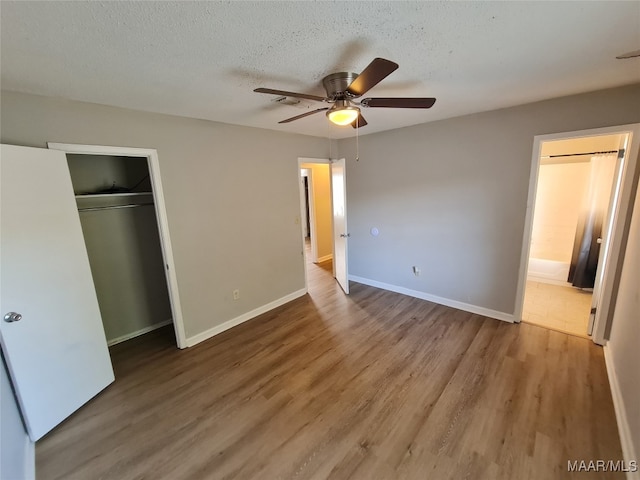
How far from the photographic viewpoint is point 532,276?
172 inches

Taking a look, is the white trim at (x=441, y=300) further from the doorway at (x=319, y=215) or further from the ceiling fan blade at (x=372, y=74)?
the ceiling fan blade at (x=372, y=74)

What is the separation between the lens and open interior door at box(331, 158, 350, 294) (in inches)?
148

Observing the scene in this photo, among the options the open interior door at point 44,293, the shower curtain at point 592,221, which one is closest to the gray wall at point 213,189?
the open interior door at point 44,293

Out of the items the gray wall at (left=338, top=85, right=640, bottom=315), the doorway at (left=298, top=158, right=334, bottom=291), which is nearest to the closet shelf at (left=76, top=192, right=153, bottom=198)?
the gray wall at (left=338, top=85, right=640, bottom=315)

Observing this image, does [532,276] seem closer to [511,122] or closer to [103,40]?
[511,122]

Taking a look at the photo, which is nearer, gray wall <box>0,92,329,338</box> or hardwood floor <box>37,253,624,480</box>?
hardwood floor <box>37,253,624,480</box>

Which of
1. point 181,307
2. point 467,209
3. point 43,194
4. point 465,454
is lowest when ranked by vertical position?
point 465,454

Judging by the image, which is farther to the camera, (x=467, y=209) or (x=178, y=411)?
(x=467, y=209)

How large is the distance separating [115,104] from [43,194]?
0.89 m

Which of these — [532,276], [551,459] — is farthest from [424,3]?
[532,276]

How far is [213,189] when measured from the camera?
115 inches

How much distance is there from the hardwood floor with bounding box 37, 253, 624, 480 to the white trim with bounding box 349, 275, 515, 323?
0.14 meters

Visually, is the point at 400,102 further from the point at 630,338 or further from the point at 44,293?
the point at 44,293

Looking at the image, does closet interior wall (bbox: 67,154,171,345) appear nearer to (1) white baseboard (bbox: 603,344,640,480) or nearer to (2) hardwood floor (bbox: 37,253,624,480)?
(2) hardwood floor (bbox: 37,253,624,480)
